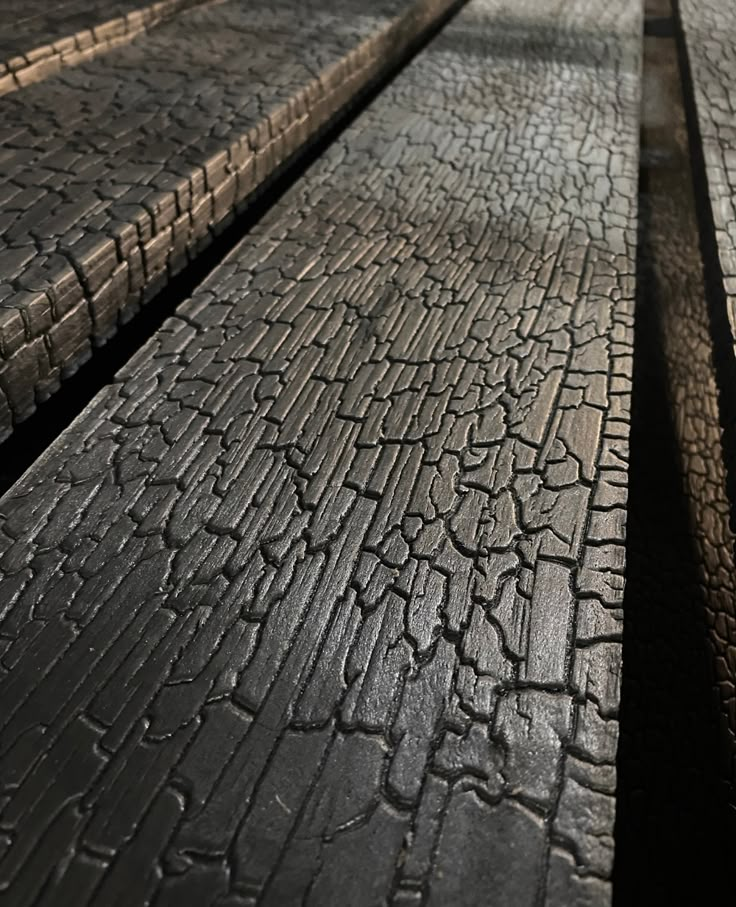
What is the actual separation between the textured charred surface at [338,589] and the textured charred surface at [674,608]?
199 mm

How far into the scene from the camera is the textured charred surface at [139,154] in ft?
3.43

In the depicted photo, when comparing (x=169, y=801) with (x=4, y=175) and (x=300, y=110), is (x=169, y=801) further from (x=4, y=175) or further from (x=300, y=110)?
(x=300, y=110)

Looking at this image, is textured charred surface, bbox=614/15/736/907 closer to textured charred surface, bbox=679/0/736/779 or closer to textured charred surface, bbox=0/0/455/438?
textured charred surface, bbox=679/0/736/779

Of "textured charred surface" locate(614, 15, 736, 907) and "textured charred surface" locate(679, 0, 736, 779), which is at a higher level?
"textured charred surface" locate(679, 0, 736, 779)

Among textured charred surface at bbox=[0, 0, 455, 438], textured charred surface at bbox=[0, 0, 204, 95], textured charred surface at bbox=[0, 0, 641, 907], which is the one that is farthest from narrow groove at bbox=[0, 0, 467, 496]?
textured charred surface at bbox=[0, 0, 204, 95]

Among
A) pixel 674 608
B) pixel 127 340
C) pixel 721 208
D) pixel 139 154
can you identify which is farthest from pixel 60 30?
pixel 674 608

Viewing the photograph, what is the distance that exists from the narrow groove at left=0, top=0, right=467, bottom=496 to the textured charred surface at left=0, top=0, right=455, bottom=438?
0.05 m

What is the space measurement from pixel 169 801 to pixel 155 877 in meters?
0.05

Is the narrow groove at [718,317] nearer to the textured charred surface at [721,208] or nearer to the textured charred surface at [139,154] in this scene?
the textured charred surface at [721,208]

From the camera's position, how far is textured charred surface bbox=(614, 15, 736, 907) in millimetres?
750

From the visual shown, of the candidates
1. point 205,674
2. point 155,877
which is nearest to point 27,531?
point 205,674

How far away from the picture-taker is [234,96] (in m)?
1.58

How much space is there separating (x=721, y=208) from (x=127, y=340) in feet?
3.38

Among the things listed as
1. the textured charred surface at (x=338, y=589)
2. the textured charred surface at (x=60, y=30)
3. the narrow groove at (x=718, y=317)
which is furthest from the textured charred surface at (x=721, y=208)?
the textured charred surface at (x=60, y=30)
